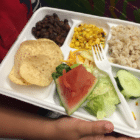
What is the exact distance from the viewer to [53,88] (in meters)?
1.27

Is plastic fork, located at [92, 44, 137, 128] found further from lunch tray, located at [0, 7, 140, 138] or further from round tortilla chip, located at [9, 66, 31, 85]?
round tortilla chip, located at [9, 66, 31, 85]

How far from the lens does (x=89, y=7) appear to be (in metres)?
1.78

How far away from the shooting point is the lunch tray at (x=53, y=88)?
1054 millimetres

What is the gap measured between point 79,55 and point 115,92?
550 mm

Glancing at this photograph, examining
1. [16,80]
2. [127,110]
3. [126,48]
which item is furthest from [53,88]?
[126,48]

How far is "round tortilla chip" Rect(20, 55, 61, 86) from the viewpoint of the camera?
3.96 feet

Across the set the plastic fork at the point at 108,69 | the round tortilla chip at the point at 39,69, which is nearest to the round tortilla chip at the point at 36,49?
the round tortilla chip at the point at 39,69

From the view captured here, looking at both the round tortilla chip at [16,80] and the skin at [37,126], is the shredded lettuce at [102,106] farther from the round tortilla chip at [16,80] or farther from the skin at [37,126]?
the round tortilla chip at [16,80]

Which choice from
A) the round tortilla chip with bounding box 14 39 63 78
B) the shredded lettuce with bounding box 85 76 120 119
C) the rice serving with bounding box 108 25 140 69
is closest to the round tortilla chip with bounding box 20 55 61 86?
the round tortilla chip with bounding box 14 39 63 78

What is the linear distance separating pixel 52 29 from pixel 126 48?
2.78 ft

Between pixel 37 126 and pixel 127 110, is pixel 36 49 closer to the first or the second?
pixel 37 126

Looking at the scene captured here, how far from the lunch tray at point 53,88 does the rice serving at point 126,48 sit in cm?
10

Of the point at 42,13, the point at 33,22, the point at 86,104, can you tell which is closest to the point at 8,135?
the point at 86,104

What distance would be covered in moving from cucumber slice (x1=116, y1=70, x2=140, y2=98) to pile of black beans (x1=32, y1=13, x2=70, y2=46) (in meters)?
0.79
